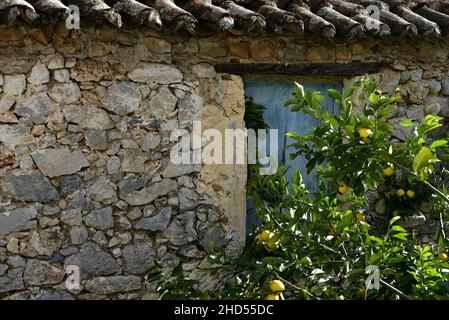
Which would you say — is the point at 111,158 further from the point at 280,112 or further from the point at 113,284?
the point at 280,112

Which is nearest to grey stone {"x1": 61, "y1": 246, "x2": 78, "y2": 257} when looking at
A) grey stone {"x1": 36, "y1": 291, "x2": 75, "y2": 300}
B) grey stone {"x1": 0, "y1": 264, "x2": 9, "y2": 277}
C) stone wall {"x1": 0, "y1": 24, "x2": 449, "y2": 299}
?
stone wall {"x1": 0, "y1": 24, "x2": 449, "y2": 299}

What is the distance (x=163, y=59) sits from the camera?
14.9ft

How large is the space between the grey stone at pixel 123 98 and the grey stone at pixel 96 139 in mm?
167

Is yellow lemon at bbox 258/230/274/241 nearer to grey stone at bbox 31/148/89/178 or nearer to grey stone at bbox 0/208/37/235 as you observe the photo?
grey stone at bbox 31/148/89/178

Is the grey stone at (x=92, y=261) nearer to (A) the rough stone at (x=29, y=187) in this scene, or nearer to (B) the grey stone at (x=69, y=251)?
(B) the grey stone at (x=69, y=251)

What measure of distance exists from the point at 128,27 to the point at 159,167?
91cm

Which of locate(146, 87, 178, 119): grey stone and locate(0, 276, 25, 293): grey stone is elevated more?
locate(146, 87, 178, 119): grey stone

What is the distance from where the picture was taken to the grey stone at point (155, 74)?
447cm

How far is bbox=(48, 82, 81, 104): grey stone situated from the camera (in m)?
4.32

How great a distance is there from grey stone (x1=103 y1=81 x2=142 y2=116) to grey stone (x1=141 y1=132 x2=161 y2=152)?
193mm
